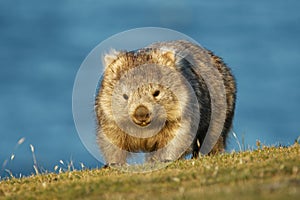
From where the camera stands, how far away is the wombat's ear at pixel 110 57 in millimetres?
11820

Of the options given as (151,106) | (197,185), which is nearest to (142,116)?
(151,106)

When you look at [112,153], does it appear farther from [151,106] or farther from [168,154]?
[151,106]

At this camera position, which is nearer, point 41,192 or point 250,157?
point 41,192

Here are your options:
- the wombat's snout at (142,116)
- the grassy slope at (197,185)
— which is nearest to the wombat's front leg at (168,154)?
the wombat's snout at (142,116)

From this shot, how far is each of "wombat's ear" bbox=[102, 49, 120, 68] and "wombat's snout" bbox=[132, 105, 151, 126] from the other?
2009 millimetres

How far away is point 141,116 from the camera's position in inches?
393

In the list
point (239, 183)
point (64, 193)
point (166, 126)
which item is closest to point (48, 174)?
point (166, 126)

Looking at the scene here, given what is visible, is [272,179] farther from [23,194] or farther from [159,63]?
[159,63]

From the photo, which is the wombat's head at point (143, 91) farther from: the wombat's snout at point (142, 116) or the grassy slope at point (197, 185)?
the grassy slope at point (197, 185)

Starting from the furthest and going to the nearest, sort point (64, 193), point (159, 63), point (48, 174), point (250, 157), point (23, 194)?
1. point (159, 63)
2. point (48, 174)
3. point (250, 157)
4. point (23, 194)
5. point (64, 193)

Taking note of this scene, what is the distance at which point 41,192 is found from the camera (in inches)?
307

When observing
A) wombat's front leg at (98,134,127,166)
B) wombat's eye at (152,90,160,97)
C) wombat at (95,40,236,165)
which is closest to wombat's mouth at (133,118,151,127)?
wombat at (95,40,236,165)

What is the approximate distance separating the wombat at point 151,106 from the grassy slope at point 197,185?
161cm

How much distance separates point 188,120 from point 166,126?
42cm
